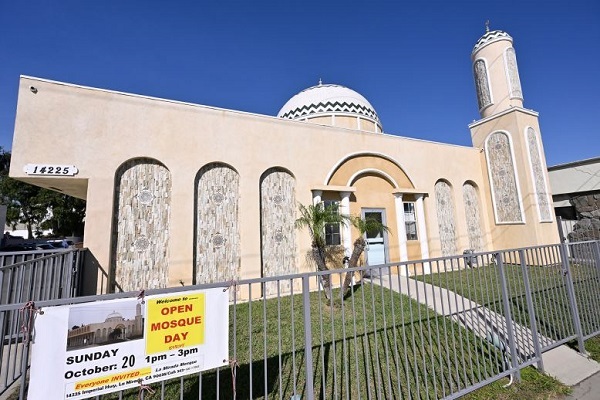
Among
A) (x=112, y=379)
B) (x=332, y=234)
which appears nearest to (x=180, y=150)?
(x=332, y=234)

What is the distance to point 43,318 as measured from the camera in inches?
81.8

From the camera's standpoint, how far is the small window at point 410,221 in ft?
39.9

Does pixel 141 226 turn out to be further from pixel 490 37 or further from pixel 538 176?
pixel 490 37

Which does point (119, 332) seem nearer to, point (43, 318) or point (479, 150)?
point (43, 318)

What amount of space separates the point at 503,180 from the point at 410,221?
5.58 metres

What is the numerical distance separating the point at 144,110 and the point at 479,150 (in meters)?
15.0

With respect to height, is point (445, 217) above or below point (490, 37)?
below

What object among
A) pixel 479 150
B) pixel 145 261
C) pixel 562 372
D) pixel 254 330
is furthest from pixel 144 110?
pixel 479 150

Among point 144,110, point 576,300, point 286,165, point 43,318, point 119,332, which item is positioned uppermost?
point 144,110

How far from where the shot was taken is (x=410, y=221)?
12.3 m

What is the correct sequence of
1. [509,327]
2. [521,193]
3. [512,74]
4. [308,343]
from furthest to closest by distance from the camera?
[512,74] → [521,193] → [509,327] → [308,343]

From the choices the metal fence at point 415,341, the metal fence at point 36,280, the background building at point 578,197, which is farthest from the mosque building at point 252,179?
the background building at point 578,197

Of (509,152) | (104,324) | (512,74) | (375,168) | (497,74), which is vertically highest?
(497,74)

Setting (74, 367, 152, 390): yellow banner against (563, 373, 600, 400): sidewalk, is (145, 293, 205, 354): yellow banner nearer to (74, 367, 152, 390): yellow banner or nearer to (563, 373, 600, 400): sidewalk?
(74, 367, 152, 390): yellow banner
